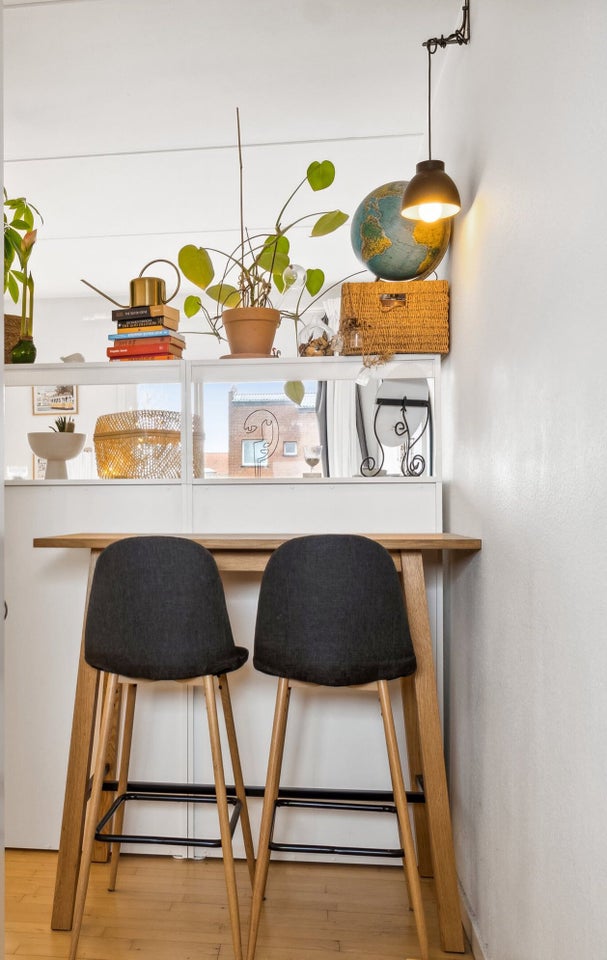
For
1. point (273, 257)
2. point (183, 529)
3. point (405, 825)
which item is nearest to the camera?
point (405, 825)

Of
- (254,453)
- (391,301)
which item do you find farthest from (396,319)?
(254,453)

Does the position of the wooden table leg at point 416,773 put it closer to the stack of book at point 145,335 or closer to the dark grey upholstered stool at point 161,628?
the dark grey upholstered stool at point 161,628

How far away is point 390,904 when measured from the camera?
6.89ft

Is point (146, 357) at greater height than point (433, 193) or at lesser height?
lesser

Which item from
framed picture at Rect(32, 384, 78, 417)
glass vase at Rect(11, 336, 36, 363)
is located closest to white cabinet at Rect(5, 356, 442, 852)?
glass vase at Rect(11, 336, 36, 363)

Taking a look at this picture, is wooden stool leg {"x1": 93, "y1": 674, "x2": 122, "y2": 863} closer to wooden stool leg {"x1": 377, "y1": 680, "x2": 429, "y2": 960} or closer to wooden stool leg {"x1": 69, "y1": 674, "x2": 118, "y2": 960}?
wooden stool leg {"x1": 69, "y1": 674, "x2": 118, "y2": 960}

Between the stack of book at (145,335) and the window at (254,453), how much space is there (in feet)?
1.28

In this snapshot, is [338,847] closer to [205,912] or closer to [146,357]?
[205,912]

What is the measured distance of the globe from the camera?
232cm

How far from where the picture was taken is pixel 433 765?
75.4 inches

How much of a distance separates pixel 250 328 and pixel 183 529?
0.70 m

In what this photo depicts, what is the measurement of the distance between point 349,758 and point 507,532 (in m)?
1.12

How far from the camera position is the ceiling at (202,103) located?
2362 millimetres

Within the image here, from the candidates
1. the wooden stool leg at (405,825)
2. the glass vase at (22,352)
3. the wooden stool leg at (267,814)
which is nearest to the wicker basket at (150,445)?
the glass vase at (22,352)
